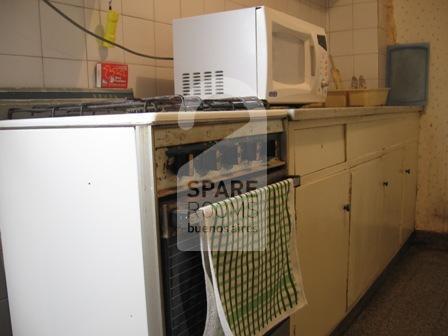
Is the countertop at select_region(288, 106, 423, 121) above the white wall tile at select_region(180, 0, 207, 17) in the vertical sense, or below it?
below

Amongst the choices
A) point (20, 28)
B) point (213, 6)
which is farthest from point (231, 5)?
point (20, 28)

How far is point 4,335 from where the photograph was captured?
1189mm

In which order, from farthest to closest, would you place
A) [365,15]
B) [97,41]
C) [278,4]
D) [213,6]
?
[365,15]
[278,4]
[213,6]
[97,41]

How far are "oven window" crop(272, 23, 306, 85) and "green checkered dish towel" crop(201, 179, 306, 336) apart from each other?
1.59ft

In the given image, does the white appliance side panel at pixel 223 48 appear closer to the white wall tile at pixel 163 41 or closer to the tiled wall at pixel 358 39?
the white wall tile at pixel 163 41

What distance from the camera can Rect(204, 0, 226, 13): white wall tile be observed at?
1.89 m

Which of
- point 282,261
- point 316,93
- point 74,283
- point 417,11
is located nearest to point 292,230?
point 282,261

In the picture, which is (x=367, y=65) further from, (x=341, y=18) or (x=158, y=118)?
(x=158, y=118)

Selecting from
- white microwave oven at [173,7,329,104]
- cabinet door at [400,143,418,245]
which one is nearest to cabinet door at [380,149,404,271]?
cabinet door at [400,143,418,245]

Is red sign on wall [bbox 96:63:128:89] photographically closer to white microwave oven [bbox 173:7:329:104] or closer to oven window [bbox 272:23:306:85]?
white microwave oven [bbox 173:7:329:104]

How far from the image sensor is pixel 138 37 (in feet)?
5.21

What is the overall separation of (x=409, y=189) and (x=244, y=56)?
181cm

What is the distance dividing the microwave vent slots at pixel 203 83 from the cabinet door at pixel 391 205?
106 cm

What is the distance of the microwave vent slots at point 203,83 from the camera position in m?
1.42
